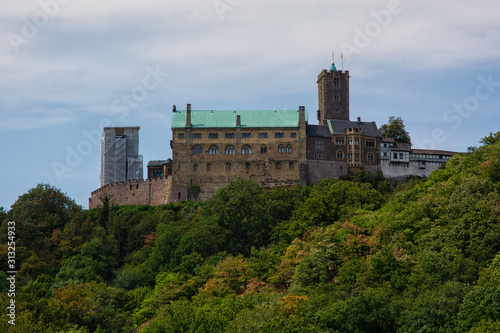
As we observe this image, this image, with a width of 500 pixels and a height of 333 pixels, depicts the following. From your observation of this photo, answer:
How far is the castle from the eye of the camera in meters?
105

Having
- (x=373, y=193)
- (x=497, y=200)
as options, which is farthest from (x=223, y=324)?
(x=373, y=193)

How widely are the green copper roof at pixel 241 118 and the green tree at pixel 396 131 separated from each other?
510 inches

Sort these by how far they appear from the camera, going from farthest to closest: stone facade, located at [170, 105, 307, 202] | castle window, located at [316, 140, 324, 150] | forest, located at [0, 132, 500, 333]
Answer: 1. castle window, located at [316, 140, 324, 150]
2. stone facade, located at [170, 105, 307, 202]
3. forest, located at [0, 132, 500, 333]

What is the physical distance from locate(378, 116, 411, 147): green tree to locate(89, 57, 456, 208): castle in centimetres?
412

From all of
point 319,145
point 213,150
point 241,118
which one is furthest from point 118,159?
point 319,145

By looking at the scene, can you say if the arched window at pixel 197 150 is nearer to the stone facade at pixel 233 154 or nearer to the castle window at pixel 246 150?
the stone facade at pixel 233 154

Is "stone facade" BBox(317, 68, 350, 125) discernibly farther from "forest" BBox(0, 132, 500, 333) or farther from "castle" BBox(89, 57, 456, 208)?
"forest" BBox(0, 132, 500, 333)

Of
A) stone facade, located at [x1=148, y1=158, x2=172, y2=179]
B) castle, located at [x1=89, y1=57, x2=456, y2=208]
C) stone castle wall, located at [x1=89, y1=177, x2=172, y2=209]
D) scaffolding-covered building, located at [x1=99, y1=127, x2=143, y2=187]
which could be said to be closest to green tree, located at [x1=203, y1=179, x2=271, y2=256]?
castle, located at [x1=89, y1=57, x2=456, y2=208]

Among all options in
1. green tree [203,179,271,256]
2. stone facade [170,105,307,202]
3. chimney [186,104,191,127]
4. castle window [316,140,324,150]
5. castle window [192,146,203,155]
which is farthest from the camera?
chimney [186,104,191,127]

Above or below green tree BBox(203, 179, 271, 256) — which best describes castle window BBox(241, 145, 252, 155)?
above

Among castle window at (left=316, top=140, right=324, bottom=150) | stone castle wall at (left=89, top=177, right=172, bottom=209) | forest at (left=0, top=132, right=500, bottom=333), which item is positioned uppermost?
castle window at (left=316, top=140, right=324, bottom=150)

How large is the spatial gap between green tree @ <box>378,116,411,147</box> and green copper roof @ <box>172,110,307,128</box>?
1295 cm

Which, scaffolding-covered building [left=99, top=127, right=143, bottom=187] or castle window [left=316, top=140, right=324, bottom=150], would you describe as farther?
scaffolding-covered building [left=99, top=127, right=143, bottom=187]

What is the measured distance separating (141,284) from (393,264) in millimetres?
26672
